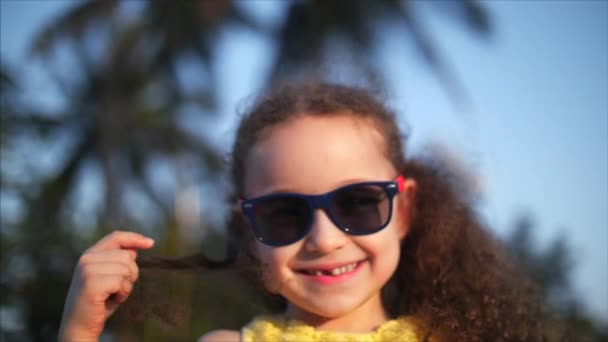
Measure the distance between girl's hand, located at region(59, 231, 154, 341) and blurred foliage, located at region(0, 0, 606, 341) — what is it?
0.09 metres

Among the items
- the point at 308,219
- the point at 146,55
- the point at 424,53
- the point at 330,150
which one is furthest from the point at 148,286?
the point at 146,55

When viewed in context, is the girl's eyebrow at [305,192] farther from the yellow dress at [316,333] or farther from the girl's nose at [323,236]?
the yellow dress at [316,333]

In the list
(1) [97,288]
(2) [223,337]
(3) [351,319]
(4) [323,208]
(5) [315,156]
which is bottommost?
(2) [223,337]

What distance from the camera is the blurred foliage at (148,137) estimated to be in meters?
2.34

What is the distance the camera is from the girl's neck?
1886 mm

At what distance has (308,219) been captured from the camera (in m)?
1.76

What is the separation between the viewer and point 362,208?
178 cm

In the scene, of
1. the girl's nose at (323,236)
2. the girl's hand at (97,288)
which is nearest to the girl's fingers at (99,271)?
the girl's hand at (97,288)

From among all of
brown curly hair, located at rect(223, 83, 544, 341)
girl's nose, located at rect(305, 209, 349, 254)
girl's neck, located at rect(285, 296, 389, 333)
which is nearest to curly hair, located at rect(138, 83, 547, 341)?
brown curly hair, located at rect(223, 83, 544, 341)

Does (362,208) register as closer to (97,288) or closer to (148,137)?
(97,288)

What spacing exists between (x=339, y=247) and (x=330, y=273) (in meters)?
0.09

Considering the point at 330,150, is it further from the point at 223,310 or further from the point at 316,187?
the point at 223,310

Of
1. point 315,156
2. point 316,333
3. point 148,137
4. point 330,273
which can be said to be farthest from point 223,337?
point 148,137

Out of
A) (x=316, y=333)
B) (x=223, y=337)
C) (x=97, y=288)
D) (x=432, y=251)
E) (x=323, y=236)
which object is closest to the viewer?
(x=97, y=288)
